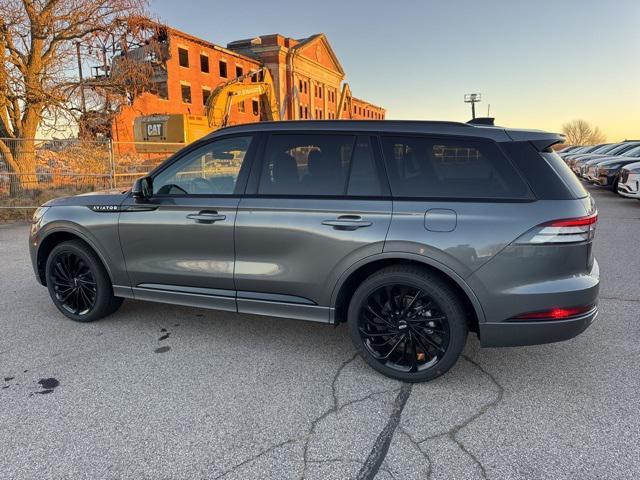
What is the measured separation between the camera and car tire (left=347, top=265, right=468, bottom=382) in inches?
121

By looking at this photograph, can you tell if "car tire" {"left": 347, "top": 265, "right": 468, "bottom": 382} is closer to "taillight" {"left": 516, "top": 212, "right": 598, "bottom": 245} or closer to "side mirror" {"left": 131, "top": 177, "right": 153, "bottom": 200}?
"taillight" {"left": 516, "top": 212, "right": 598, "bottom": 245}

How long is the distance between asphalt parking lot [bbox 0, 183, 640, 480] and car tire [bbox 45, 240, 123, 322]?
0.15 meters

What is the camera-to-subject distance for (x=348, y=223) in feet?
10.5

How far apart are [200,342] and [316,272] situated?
1.33 meters

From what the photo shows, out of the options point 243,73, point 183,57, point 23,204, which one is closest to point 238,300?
point 23,204

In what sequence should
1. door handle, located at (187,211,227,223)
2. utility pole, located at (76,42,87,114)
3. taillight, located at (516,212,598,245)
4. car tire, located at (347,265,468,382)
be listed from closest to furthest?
taillight, located at (516,212,598,245) < car tire, located at (347,265,468,382) < door handle, located at (187,211,227,223) < utility pole, located at (76,42,87,114)

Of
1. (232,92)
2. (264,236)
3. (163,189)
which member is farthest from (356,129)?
(232,92)

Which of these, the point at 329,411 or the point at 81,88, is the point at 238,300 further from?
the point at 81,88

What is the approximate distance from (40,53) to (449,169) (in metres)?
14.3

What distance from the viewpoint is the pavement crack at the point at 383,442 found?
234 centimetres

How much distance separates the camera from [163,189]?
154 inches

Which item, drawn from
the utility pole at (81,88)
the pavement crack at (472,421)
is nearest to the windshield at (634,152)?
the pavement crack at (472,421)

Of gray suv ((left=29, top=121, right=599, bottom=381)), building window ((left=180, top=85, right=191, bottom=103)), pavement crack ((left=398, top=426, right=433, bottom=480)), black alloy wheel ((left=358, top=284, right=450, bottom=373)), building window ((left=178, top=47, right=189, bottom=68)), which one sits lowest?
pavement crack ((left=398, top=426, right=433, bottom=480))

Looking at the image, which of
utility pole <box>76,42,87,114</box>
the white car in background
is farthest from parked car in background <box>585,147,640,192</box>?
utility pole <box>76,42,87,114</box>
